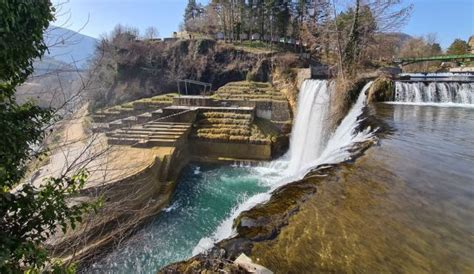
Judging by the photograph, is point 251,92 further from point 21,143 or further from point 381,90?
point 21,143

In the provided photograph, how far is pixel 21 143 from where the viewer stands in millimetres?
3105

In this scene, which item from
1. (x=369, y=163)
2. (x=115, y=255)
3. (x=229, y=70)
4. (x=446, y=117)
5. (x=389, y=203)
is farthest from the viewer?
(x=229, y=70)

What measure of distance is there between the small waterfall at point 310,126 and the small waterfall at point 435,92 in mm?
3235

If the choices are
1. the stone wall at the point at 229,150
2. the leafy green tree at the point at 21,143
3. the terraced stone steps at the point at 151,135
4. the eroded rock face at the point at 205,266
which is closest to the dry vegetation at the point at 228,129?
the stone wall at the point at 229,150

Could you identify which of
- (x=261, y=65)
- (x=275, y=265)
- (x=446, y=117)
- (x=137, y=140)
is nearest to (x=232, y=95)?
(x=261, y=65)

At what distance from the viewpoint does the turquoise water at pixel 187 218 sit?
726cm

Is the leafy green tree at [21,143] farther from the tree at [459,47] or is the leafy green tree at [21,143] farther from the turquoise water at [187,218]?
the tree at [459,47]

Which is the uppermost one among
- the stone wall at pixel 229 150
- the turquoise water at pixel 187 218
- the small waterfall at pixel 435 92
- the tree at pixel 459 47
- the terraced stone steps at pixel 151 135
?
the tree at pixel 459 47

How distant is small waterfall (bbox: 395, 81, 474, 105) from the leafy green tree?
1332cm

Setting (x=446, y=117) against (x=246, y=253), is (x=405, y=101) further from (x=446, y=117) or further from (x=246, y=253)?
(x=246, y=253)

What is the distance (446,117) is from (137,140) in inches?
475

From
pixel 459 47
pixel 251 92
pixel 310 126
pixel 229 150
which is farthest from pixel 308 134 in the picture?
pixel 459 47

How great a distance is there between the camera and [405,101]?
40.9 ft

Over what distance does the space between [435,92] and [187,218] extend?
11602 millimetres
